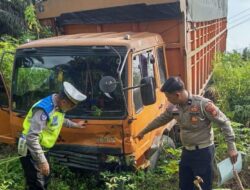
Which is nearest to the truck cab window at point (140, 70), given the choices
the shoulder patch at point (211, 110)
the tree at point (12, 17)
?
the shoulder patch at point (211, 110)

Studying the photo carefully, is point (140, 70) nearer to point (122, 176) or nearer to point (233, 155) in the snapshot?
point (122, 176)

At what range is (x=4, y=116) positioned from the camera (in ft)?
18.7

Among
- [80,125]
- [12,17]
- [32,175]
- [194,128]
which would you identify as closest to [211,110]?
[194,128]

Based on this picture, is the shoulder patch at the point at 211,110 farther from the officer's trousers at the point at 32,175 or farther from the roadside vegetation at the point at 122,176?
the officer's trousers at the point at 32,175

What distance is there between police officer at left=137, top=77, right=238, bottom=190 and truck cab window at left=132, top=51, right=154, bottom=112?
571 millimetres

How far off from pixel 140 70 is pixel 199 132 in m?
1.28

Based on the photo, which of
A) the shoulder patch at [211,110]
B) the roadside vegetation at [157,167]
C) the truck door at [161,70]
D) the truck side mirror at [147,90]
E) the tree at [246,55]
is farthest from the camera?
the tree at [246,55]

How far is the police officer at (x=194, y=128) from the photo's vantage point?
157 inches

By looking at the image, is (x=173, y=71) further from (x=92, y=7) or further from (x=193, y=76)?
(x=92, y=7)

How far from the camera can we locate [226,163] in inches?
162

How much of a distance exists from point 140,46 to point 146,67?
304 mm

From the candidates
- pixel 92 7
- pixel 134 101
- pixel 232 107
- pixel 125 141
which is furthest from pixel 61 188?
pixel 232 107

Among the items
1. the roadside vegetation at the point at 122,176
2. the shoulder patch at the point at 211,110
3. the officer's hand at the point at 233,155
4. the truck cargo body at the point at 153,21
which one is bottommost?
the roadside vegetation at the point at 122,176

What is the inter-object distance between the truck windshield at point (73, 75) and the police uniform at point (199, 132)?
28.7 inches
